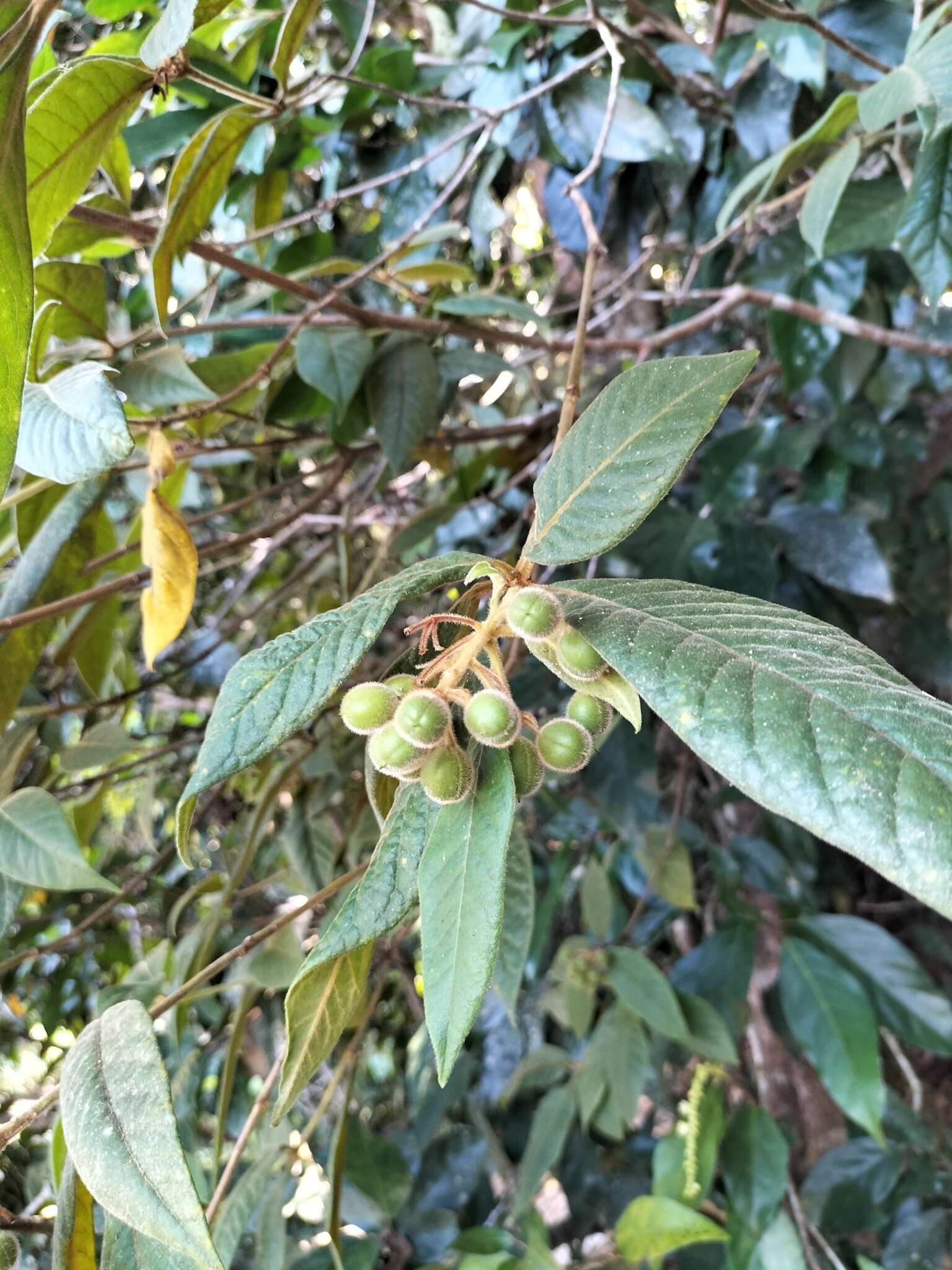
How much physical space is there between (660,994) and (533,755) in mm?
831

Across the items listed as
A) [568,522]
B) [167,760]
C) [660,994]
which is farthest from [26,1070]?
[568,522]

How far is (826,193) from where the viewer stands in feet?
2.70

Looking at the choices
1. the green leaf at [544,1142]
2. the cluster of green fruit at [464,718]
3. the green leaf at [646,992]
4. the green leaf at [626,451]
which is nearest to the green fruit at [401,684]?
the cluster of green fruit at [464,718]

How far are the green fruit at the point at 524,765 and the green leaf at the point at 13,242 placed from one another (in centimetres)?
29

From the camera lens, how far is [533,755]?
0.49 meters

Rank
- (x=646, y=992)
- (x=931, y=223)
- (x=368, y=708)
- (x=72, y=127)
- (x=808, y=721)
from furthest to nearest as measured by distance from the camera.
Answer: (x=646, y=992), (x=931, y=223), (x=72, y=127), (x=368, y=708), (x=808, y=721)

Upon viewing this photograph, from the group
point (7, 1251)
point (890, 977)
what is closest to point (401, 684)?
point (7, 1251)

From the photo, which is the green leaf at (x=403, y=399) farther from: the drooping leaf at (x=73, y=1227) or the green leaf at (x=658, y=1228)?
the green leaf at (x=658, y=1228)

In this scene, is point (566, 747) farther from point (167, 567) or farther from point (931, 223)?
point (931, 223)

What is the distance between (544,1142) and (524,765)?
40.9 inches

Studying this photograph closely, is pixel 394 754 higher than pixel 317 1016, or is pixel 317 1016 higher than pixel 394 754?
pixel 394 754

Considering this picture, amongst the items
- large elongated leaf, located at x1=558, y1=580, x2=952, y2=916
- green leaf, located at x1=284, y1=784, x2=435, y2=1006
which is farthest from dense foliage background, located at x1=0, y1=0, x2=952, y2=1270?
large elongated leaf, located at x1=558, y1=580, x2=952, y2=916

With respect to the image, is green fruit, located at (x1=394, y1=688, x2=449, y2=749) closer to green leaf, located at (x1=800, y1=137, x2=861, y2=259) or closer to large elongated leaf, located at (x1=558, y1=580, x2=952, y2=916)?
large elongated leaf, located at (x1=558, y1=580, x2=952, y2=916)

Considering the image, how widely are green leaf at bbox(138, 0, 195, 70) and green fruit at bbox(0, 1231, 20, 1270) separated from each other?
0.73 meters
